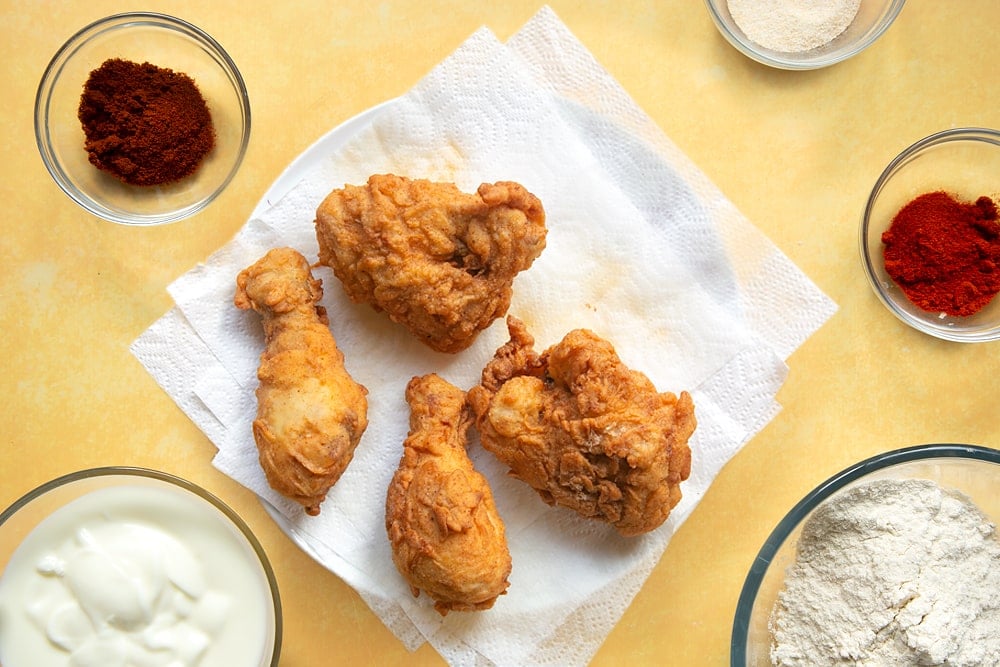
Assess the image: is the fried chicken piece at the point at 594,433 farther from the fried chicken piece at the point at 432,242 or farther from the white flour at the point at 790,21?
the white flour at the point at 790,21

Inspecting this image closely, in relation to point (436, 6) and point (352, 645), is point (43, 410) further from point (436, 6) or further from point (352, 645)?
point (436, 6)

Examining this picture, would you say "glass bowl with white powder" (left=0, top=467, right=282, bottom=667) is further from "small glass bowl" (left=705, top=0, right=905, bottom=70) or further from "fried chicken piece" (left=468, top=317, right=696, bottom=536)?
"small glass bowl" (left=705, top=0, right=905, bottom=70)

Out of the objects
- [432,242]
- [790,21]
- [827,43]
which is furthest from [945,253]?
[432,242]

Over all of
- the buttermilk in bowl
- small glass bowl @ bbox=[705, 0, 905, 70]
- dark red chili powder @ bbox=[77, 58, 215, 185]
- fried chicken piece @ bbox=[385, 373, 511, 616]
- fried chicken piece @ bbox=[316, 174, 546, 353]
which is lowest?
the buttermilk in bowl

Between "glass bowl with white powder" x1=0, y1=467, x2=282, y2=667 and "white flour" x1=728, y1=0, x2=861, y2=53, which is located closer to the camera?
"glass bowl with white powder" x1=0, y1=467, x2=282, y2=667

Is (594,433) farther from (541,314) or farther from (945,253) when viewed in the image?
(945,253)

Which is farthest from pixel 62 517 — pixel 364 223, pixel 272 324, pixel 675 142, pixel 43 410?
pixel 675 142

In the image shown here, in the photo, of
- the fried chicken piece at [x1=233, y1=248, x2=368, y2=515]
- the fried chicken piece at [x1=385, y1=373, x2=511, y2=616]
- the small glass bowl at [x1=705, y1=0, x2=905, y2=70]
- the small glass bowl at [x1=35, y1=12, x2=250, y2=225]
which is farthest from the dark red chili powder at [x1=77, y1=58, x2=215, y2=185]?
the small glass bowl at [x1=705, y1=0, x2=905, y2=70]

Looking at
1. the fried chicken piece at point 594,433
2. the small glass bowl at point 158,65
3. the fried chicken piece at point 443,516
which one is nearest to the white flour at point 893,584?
the fried chicken piece at point 594,433
